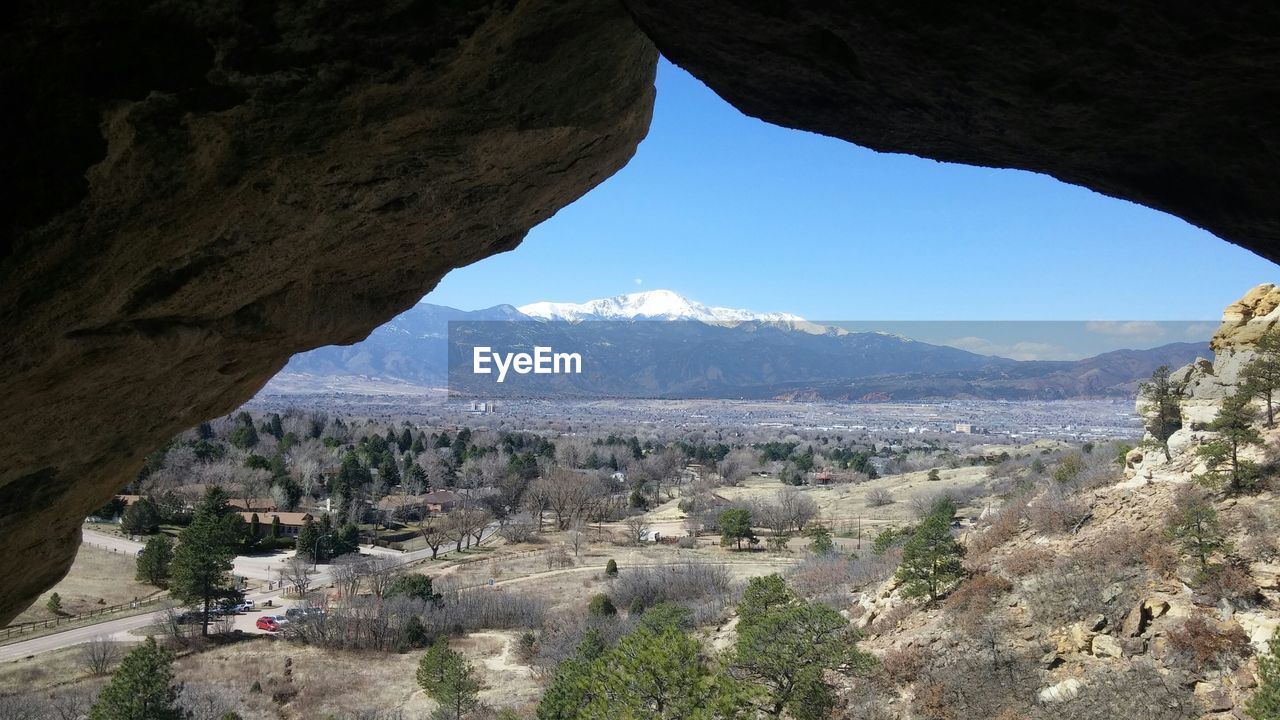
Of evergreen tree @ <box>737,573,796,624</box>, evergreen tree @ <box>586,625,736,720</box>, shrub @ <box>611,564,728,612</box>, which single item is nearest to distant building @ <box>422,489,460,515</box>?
shrub @ <box>611,564,728,612</box>

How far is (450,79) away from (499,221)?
2.54m

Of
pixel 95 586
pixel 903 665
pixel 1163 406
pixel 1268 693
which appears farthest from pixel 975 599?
pixel 95 586

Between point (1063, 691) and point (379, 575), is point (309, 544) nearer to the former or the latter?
Answer: point (379, 575)

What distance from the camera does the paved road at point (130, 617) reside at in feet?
118

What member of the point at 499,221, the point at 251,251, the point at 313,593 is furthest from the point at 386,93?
the point at 313,593

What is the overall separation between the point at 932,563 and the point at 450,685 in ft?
57.2

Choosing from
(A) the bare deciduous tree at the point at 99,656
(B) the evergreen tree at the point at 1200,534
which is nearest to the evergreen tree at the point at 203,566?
(A) the bare deciduous tree at the point at 99,656

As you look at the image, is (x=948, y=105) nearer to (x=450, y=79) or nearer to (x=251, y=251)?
(x=450, y=79)

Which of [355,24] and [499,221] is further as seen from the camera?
[499,221]

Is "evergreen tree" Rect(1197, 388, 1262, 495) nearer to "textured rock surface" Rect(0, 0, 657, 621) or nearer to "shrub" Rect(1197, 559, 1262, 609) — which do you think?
"shrub" Rect(1197, 559, 1262, 609)

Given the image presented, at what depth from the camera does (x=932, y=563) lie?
2627 cm

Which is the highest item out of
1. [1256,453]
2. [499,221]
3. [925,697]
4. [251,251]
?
[499,221]

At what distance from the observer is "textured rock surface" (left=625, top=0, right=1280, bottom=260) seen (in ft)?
10.3

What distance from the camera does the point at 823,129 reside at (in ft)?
16.7
